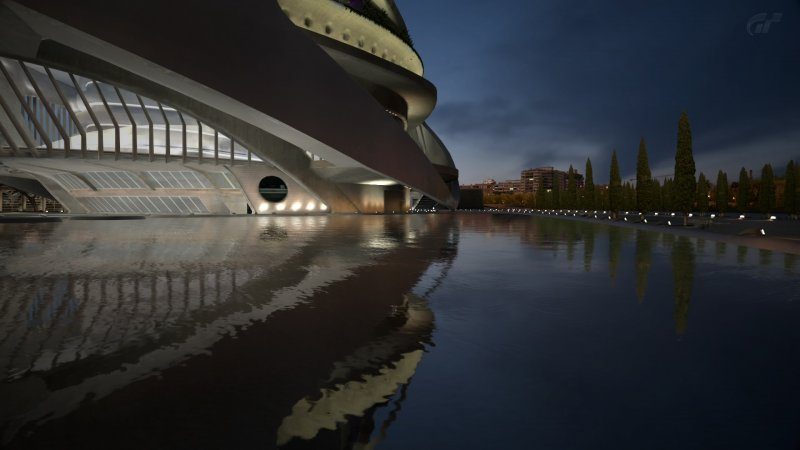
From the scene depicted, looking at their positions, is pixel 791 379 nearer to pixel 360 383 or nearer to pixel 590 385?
pixel 590 385

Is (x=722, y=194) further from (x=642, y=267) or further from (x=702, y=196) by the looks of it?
(x=642, y=267)

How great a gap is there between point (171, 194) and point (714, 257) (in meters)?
38.5

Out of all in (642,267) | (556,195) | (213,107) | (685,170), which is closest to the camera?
(642,267)

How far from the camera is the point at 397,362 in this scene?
3.23 meters

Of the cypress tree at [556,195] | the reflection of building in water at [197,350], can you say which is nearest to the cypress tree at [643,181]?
the cypress tree at [556,195]

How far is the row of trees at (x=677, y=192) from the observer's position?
29.5 metres

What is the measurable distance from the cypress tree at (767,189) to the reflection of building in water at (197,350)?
223ft

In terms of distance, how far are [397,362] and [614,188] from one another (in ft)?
138

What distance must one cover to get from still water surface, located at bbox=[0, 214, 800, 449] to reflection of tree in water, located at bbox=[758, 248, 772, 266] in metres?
2.60

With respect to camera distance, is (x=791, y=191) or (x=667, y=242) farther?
(x=791, y=191)

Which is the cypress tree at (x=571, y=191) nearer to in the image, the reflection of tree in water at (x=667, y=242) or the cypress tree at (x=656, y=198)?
the cypress tree at (x=656, y=198)

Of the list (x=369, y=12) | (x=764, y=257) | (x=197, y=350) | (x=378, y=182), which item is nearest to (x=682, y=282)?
(x=764, y=257)

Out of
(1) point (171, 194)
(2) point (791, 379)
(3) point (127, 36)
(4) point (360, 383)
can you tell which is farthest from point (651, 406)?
(1) point (171, 194)

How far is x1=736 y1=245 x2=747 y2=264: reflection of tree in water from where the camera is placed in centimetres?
959
